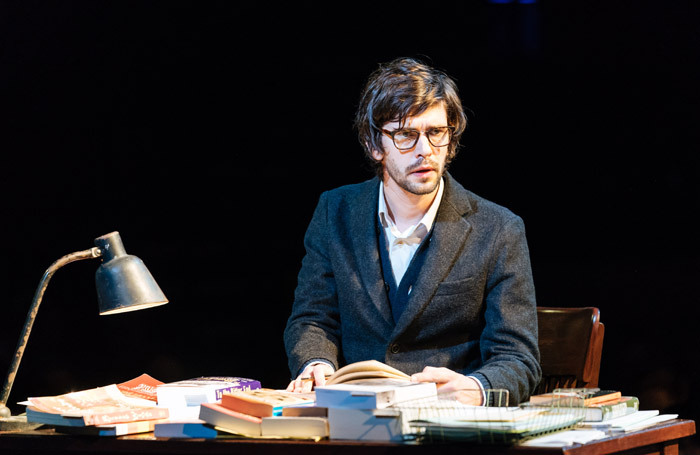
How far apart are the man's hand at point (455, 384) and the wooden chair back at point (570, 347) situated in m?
0.59

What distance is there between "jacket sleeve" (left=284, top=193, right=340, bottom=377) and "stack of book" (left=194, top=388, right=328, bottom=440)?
2.35 ft

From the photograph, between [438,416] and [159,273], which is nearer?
[438,416]

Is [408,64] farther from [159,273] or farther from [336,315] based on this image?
[159,273]

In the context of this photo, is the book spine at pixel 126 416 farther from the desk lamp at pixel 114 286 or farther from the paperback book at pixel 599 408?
the paperback book at pixel 599 408

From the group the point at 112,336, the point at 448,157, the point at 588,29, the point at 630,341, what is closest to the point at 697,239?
the point at 630,341

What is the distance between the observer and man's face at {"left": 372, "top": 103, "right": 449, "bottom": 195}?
2.50m

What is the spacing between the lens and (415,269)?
2.55m

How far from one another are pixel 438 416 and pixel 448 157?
1382mm

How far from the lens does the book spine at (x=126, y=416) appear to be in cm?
182

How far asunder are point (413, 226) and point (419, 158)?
0.80 ft

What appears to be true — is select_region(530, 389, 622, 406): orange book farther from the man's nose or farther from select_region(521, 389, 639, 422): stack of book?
the man's nose

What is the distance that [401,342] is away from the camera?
251 centimetres

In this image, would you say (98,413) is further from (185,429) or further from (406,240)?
(406,240)

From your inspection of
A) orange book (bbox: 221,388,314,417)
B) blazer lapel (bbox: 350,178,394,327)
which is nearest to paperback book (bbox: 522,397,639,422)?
orange book (bbox: 221,388,314,417)
